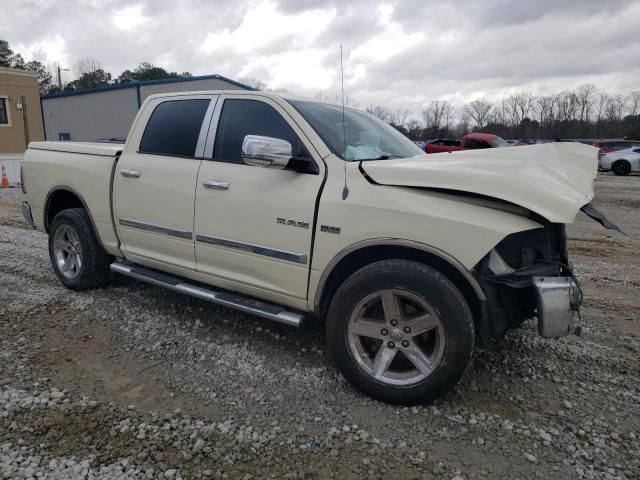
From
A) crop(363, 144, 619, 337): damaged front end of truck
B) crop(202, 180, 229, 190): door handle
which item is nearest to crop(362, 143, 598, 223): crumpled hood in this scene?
crop(363, 144, 619, 337): damaged front end of truck

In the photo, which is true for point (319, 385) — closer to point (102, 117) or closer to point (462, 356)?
point (462, 356)

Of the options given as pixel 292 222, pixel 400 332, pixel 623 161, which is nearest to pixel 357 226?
pixel 292 222

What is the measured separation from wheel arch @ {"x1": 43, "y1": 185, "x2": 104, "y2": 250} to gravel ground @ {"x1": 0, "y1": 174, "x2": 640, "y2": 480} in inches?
42.0

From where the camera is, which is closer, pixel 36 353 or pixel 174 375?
pixel 174 375

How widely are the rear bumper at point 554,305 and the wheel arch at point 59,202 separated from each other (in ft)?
13.0

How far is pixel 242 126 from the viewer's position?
3.72 meters

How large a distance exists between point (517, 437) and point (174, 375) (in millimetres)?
2234

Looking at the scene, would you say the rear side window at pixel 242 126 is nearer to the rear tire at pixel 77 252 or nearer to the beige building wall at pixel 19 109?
the rear tire at pixel 77 252

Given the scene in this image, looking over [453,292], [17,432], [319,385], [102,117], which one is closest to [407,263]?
[453,292]

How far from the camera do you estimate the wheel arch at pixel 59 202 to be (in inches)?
189

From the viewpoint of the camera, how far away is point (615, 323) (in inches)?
167

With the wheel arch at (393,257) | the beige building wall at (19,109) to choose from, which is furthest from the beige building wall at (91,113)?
the wheel arch at (393,257)

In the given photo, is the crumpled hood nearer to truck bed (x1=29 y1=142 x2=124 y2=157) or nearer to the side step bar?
the side step bar

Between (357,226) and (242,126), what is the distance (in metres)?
1.36
